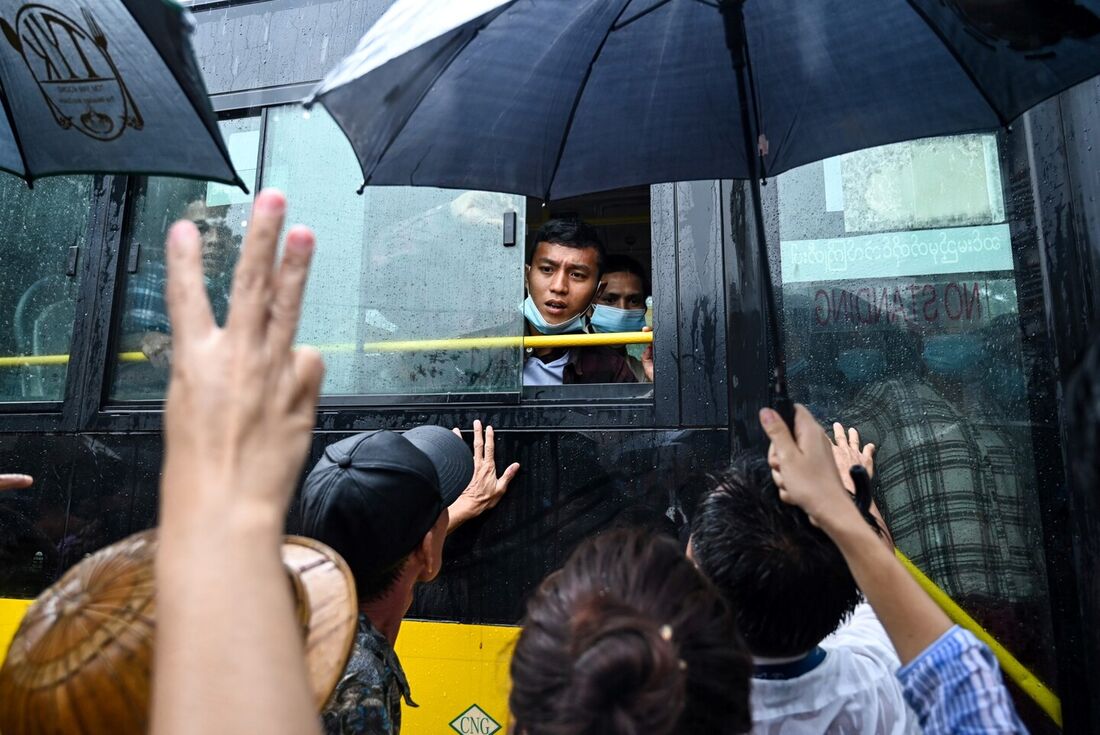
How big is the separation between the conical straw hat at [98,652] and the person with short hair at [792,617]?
733 mm

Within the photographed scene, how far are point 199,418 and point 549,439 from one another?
2.14m

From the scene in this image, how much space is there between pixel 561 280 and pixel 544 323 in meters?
0.23

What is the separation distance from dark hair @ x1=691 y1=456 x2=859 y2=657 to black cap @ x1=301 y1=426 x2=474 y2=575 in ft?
2.18

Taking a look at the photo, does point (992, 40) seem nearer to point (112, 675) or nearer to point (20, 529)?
point (112, 675)

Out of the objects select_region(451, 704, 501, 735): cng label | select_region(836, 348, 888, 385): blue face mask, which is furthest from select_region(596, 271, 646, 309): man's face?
select_region(451, 704, 501, 735): cng label

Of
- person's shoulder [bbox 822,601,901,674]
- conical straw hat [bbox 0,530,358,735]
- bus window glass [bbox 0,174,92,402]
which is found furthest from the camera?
bus window glass [bbox 0,174,92,402]

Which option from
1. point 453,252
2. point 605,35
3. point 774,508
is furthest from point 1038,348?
point 453,252

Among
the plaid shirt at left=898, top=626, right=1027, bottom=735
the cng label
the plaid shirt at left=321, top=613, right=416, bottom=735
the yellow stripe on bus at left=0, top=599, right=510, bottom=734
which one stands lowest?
the cng label

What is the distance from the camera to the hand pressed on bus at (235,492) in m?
0.57

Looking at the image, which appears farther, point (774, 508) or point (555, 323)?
point (555, 323)

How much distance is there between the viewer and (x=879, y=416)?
8.23 feet

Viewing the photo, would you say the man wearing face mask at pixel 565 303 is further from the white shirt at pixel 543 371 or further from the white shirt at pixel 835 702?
the white shirt at pixel 835 702

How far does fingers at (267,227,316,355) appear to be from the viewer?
2.20 ft

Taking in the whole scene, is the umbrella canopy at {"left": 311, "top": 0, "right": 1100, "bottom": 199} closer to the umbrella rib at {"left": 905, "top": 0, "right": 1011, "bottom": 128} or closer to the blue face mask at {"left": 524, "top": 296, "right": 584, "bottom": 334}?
the umbrella rib at {"left": 905, "top": 0, "right": 1011, "bottom": 128}
